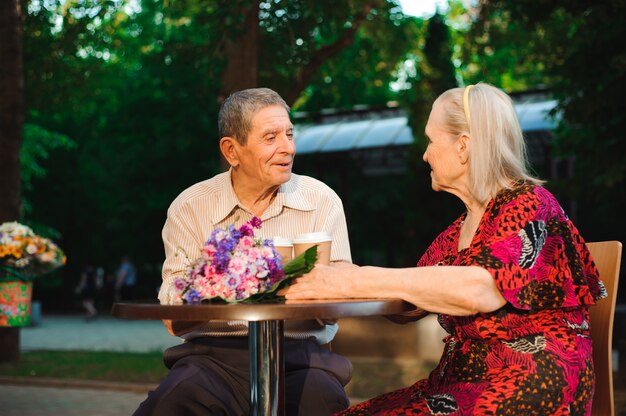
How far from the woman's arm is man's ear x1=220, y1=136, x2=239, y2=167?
946mm

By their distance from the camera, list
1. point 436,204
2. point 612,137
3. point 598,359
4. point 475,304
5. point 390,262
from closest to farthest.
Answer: point 475,304
point 598,359
point 612,137
point 436,204
point 390,262

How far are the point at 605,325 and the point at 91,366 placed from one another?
10.2 m

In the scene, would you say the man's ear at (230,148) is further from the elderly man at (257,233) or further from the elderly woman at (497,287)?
the elderly woman at (497,287)

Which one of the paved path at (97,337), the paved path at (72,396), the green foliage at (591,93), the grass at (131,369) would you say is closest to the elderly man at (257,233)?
the paved path at (72,396)

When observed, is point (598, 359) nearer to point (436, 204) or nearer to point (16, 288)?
point (16, 288)

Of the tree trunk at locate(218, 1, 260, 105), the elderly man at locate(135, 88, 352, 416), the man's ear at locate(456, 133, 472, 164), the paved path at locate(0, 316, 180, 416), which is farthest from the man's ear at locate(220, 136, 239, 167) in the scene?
the tree trunk at locate(218, 1, 260, 105)

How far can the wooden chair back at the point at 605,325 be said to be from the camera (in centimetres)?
359

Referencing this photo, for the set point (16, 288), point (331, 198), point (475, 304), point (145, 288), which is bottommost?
point (145, 288)

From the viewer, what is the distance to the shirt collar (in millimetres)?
4117

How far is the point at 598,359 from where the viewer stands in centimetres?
362

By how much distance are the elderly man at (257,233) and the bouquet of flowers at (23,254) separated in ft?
17.4

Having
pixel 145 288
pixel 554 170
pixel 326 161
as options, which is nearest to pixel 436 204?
pixel 554 170

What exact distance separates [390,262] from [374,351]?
2599cm

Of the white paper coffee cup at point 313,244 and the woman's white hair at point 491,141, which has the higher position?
the woman's white hair at point 491,141
